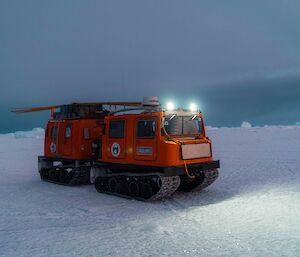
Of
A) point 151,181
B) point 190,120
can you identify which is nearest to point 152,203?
point 151,181

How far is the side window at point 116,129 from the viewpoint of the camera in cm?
→ 1048

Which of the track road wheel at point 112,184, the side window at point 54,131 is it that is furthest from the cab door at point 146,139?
the side window at point 54,131

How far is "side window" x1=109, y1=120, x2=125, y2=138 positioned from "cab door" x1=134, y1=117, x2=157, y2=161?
26.5 inches

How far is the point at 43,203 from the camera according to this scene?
9.56m

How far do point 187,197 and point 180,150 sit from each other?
5.81ft

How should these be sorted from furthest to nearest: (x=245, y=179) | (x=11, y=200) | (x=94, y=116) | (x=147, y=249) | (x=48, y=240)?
1. (x=94, y=116)
2. (x=245, y=179)
3. (x=11, y=200)
4. (x=48, y=240)
5. (x=147, y=249)

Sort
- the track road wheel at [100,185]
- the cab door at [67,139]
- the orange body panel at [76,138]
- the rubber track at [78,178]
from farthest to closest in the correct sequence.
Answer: the cab door at [67,139] < the orange body panel at [76,138] < the rubber track at [78,178] < the track road wheel at [100,185]

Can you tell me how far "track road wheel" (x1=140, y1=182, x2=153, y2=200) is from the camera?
9392 mm

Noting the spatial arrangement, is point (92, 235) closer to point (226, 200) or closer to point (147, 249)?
point (147, 249)

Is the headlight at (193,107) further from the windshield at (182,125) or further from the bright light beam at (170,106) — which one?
the bright light beam at (170,106)

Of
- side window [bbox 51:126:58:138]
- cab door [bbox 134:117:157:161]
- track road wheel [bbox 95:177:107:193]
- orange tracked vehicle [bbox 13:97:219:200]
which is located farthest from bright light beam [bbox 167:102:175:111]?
side window [bbox 51:126:58:138]

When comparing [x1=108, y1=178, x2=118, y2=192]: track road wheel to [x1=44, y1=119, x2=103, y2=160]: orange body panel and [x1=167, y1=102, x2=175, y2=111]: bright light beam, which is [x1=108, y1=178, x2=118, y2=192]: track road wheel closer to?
[x1=44, y1=119, x2=103, y2=160]: orange body panel

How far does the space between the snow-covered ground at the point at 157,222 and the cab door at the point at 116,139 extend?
4.64 feet

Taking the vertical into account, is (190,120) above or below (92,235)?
above
